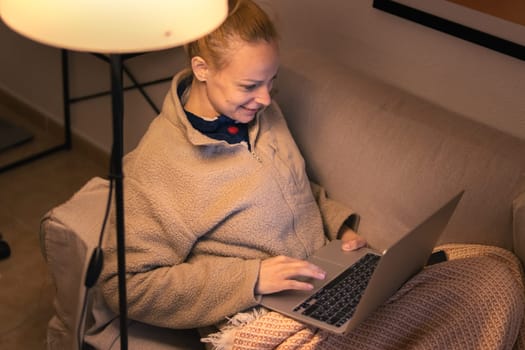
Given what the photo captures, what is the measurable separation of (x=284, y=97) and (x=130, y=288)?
1.97 feet

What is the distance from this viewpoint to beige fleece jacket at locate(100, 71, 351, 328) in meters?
1.47

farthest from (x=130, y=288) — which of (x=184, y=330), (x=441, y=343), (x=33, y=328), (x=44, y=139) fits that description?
(x=44, y=139)

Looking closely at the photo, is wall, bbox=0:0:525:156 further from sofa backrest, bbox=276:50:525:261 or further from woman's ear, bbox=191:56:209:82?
woman's ear, bbox=191:56:209:82

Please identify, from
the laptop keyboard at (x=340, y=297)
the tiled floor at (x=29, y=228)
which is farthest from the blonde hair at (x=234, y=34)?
the tiled floor at (x=29, y=228)

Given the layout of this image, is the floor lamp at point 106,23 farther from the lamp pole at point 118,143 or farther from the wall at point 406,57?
the wall at point 406,57

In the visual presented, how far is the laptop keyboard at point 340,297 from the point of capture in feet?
4.70

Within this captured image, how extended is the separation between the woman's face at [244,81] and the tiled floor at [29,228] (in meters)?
0.92

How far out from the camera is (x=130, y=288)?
147 centimetres

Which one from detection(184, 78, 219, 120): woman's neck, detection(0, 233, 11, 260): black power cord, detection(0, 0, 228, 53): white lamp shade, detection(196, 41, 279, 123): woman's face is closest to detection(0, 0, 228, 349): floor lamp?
detection(0, 0, 228, 53): white lamp shade

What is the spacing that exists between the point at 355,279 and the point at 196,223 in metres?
0.35

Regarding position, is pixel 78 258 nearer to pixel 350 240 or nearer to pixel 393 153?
pixel 350 240

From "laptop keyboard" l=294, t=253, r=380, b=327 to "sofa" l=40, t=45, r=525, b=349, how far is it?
0.14 meters

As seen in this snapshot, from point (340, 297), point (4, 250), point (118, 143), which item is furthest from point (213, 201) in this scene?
point (4, 250)

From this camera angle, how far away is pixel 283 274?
146cm
